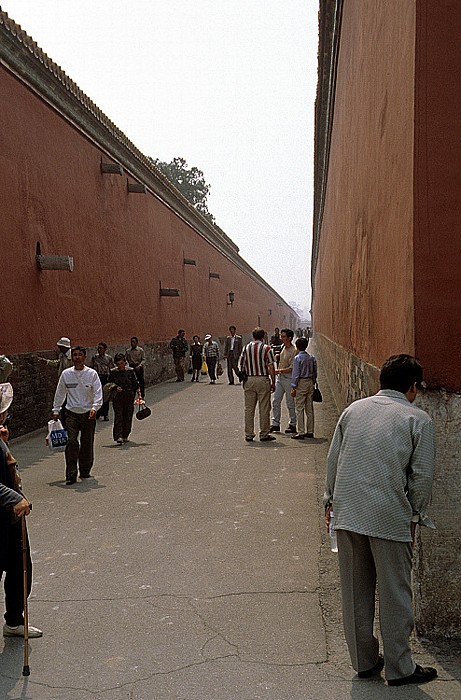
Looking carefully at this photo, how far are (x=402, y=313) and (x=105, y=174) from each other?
43.3 ft

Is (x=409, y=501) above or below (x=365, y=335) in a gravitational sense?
below

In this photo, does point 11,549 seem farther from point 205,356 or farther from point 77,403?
point 205,356

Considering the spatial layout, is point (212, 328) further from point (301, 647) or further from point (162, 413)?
point (301, 647)

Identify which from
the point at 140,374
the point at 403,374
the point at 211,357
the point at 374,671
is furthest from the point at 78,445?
the point at 211,357

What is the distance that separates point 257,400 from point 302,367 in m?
0.82

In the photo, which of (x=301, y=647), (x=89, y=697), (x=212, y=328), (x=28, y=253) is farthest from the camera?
(x=212, y=328)

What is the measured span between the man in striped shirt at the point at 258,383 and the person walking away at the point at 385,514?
721 centimetres

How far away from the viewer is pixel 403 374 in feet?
12.0

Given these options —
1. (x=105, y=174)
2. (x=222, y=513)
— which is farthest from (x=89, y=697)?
(x=105, y=174)

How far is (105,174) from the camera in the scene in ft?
54.8

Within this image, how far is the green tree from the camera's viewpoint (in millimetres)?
66125

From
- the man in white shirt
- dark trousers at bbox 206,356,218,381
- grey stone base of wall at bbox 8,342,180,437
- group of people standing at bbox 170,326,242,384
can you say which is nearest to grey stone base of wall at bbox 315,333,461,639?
the man in white shirt

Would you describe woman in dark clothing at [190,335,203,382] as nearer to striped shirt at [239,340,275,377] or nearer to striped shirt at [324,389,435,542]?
striped shirt at [239,340,275,377]

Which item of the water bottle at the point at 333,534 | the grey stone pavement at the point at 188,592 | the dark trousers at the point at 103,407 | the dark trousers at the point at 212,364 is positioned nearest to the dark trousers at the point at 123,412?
the grey stone pavement at the point at 188,592
